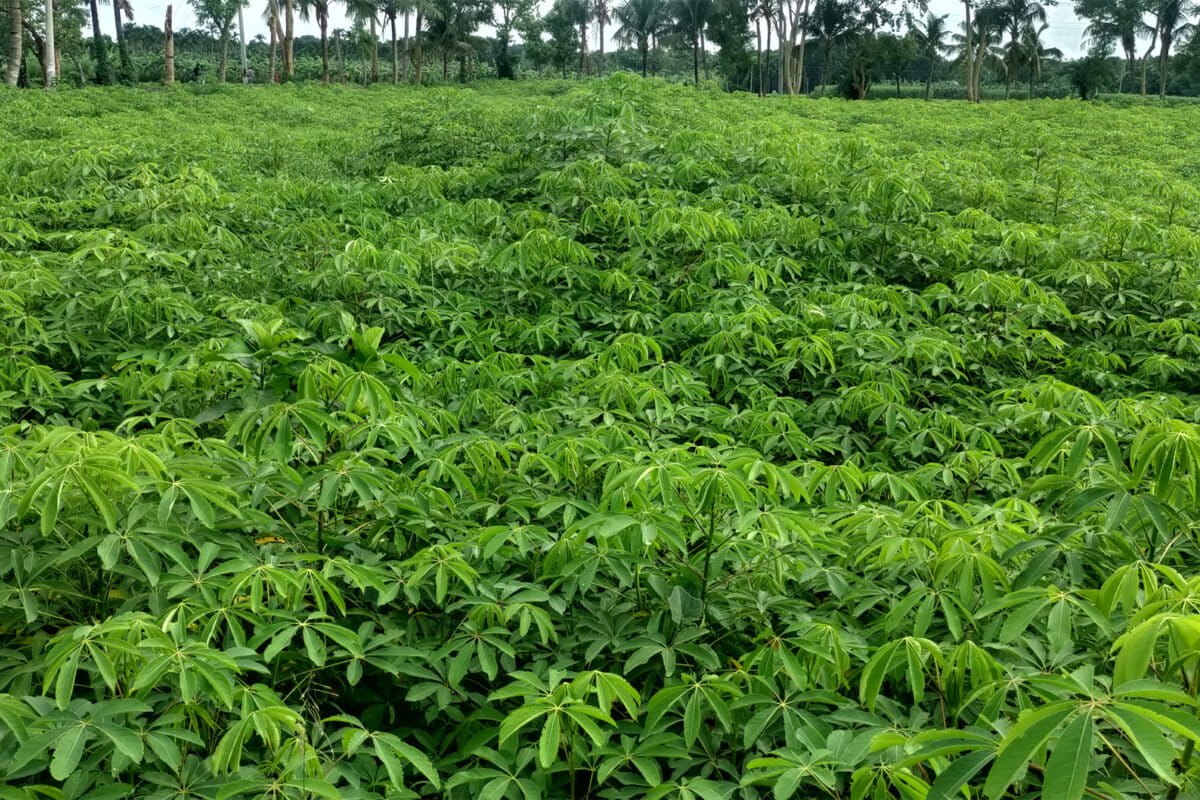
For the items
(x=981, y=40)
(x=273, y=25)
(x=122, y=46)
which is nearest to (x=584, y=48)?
(x=273, y=25)

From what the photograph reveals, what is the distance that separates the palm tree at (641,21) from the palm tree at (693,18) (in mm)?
1021

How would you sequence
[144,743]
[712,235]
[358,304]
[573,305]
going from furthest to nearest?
[712,235], [573,305], [358,304], [144,743]

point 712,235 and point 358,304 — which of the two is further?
point 712,235

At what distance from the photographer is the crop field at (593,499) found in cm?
162

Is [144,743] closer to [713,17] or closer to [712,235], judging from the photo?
[712,235]

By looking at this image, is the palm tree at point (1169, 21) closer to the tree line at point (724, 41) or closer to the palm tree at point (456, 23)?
the tree line at point (724, 41)

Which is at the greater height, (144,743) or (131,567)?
(131,567)

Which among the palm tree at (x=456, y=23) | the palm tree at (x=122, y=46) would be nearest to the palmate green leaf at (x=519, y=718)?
the palm tree at (x=122, y=46)

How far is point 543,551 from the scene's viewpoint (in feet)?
7.59

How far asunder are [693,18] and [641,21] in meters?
4.20

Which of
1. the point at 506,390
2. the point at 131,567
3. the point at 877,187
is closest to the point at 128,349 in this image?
the point at 506,390

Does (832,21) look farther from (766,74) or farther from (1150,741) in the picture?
(1150,741)

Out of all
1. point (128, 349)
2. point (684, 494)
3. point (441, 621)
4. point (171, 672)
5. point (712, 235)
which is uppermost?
point (712, 235)

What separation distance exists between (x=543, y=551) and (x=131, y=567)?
1.01 meters
